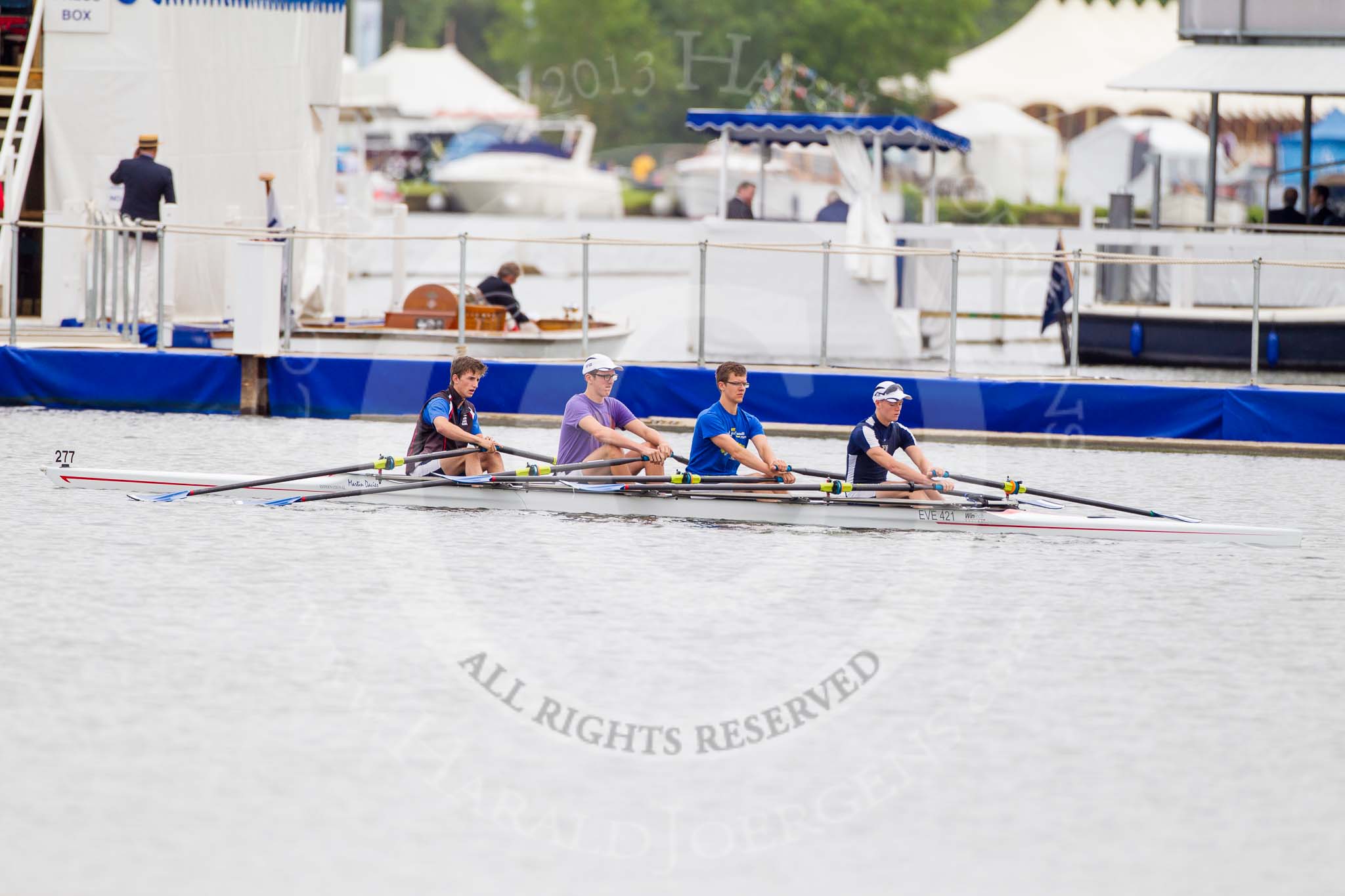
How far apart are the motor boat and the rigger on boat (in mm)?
47044

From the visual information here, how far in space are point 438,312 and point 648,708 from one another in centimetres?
1410

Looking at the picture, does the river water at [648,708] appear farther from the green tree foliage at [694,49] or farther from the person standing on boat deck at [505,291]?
the green tree foliage at [694,49]

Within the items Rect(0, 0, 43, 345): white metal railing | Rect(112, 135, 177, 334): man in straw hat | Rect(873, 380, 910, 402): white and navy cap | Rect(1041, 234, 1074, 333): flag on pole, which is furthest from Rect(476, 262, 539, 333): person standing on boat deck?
Rect(873, 380, 910, 402): white and navy cap

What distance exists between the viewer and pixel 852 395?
19562 mm

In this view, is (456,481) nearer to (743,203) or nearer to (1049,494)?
(1049,494)

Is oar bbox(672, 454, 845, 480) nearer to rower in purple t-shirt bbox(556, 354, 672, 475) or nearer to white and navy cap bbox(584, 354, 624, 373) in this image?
rower in purple t-shirt bbox(556, 354, 672, 475)

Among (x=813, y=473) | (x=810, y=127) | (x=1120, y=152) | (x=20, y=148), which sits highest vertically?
(x=1120, y=152)

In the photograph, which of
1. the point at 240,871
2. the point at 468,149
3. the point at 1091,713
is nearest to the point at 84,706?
the point at 240,871

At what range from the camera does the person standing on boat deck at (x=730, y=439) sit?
13.7 m

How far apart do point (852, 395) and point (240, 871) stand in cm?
1364

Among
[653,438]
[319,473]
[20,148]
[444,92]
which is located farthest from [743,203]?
[444,92]

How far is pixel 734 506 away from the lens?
13969mm

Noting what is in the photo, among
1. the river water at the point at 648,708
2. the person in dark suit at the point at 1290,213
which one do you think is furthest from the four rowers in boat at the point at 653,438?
the person in dark suit at the point at 1290,213

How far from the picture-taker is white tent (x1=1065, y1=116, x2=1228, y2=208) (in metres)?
54.0
